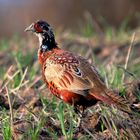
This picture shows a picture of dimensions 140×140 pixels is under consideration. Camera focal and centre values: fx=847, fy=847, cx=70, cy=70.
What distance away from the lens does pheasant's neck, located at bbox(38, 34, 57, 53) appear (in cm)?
748

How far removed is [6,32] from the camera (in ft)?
62.4

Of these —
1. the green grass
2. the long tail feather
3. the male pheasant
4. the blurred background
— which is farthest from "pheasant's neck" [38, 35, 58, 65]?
the blurred background

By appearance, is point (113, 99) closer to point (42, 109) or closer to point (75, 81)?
point (75, 81)

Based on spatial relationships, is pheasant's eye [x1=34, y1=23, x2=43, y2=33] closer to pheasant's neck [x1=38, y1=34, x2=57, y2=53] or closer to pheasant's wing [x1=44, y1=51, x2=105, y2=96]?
pheasant's neck [x1=38, y1=34, x2=57, y2=53]

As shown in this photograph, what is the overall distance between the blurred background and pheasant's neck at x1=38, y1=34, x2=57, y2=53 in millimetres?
10527

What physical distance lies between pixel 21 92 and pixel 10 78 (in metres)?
0.23

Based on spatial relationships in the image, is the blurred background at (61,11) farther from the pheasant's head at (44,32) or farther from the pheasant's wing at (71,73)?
the pheasant's wing at (71,73)

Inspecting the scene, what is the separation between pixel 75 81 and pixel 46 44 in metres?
0.70

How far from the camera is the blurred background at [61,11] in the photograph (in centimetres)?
1872

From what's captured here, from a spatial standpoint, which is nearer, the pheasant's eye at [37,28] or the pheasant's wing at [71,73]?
the pheasant's wing at [71,73]

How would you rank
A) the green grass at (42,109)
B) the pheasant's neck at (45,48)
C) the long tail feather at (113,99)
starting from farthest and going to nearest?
the pheasant's neck at (45,48) → the long tail feather at (113,99) → the green grass at (42,109)

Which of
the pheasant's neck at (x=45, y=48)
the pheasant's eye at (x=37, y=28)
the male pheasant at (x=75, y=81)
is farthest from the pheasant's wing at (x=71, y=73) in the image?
the pheasant's eye at (x=37, y=28)

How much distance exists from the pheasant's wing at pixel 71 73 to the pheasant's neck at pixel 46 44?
0.23 m

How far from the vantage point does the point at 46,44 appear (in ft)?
24.7
